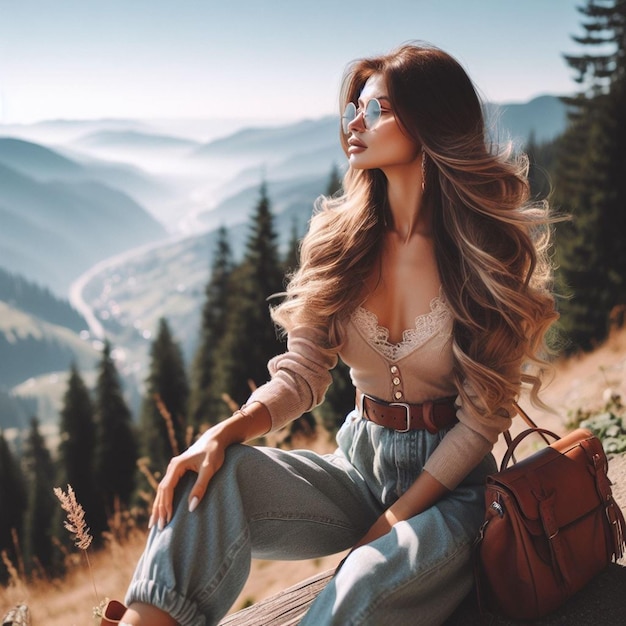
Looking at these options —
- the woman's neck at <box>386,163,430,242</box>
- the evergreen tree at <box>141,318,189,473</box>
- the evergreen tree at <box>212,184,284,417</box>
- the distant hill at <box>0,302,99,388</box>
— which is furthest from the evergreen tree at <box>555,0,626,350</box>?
the distant hill at <box>0,302,99,388</box>

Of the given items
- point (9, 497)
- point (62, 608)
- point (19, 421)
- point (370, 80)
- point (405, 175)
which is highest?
point (370, 80)

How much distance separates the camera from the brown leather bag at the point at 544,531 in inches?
75.7

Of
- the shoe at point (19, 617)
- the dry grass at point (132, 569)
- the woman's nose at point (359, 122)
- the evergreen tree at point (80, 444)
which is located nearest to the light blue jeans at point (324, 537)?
the dry grass at point (132, 569)

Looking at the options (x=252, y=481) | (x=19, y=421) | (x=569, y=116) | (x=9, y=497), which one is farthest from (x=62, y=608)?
(x=19, y=421)

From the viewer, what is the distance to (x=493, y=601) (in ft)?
6.70

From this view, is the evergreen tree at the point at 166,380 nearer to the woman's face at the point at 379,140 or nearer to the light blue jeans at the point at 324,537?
the light blue jeans at the point at 324,537

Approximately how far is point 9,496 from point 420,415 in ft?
131

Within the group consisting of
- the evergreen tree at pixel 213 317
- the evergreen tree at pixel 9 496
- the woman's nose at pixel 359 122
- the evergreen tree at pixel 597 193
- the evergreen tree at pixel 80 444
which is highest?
the woman's nose at pixel 359 122

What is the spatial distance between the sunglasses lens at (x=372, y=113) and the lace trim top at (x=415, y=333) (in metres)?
0.65

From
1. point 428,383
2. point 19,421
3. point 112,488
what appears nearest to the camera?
point 428,383

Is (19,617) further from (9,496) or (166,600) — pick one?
(9,496)

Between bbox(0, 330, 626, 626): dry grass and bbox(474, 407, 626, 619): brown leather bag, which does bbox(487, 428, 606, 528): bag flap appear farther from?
bbox(0, 330, 626, 626): dry grass

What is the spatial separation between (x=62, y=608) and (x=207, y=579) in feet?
24.1

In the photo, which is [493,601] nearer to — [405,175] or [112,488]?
[405,175]
